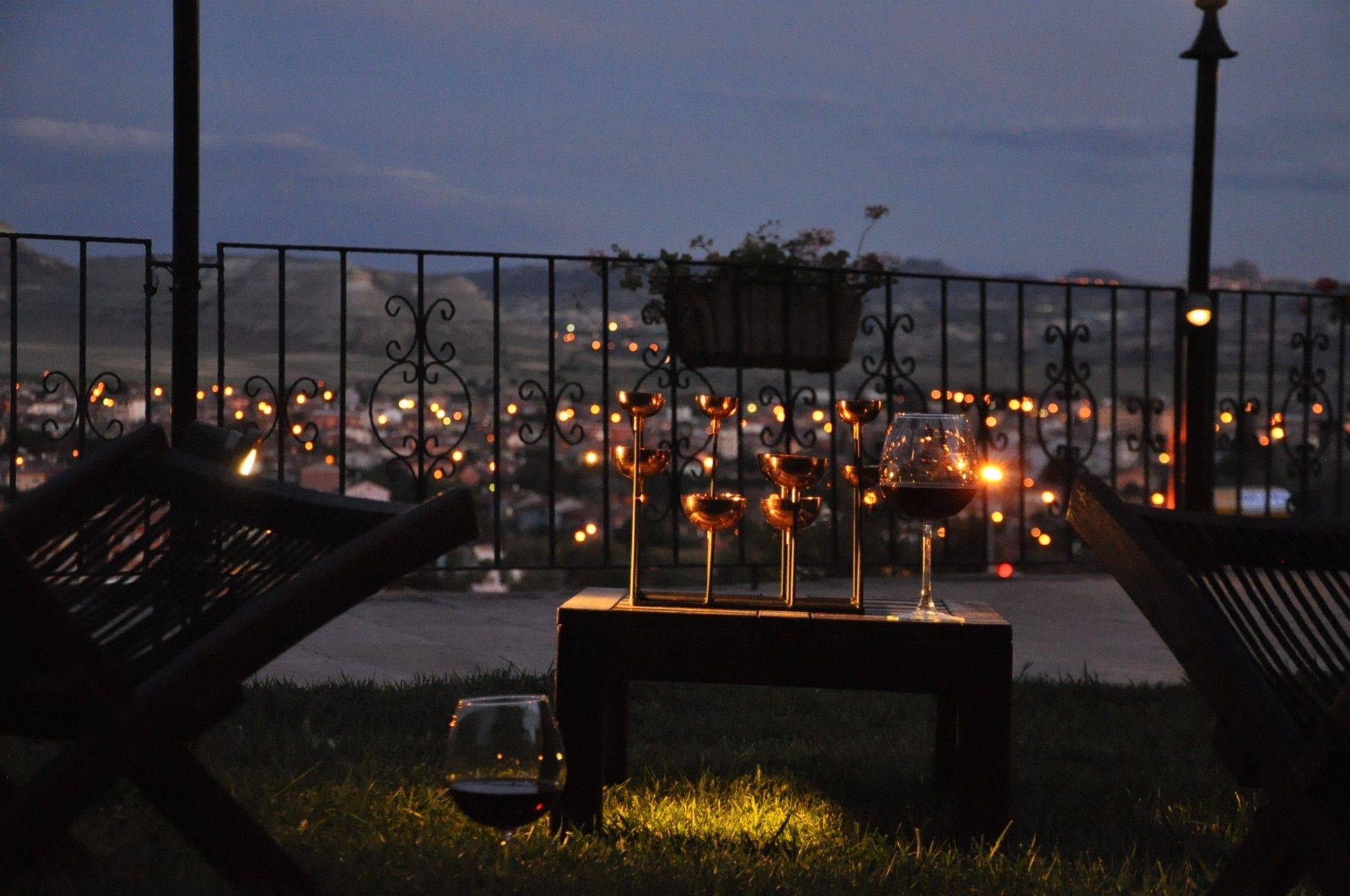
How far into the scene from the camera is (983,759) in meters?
1.93

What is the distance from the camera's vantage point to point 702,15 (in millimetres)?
6457

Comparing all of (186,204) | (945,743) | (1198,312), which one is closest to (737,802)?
(945,743)

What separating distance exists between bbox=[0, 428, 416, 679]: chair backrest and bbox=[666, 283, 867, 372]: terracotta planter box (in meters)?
2.08

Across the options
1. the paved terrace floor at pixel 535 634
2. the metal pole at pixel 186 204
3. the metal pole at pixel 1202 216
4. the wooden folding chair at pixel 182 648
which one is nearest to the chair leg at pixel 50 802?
the wooden folding chair at pixel 182 648

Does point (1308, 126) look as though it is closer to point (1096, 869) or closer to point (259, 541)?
point (1096, 869)

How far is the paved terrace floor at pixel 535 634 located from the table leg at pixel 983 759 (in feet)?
3.57

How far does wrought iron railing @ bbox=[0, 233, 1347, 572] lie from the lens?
3832 millimetres

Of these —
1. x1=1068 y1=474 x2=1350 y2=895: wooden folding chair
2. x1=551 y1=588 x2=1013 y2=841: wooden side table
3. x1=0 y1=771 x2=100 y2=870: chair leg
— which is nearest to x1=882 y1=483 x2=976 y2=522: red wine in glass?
x1=551 y1=588 x2=1013 y2=841: wooden side table

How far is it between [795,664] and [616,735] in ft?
1.61

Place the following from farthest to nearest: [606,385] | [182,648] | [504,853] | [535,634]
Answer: [606,385] < [535,634] < [504,853] < [182,648]

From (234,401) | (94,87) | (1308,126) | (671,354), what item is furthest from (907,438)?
(1308,126)

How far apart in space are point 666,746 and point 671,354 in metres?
1.62

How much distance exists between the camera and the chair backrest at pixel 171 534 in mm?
1580

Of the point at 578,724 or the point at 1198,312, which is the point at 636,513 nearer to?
the point at 578,724
